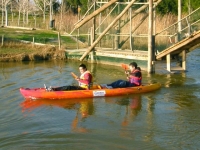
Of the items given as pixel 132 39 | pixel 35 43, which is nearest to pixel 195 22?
pixel 132 39

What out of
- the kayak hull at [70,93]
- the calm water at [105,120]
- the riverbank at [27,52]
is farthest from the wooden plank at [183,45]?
the riverbank at [27,52]

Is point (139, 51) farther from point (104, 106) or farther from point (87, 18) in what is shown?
point (104, 106)

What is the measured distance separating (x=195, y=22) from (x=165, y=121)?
28.0 feet

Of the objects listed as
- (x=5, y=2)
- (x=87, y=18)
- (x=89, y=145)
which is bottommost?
(x=89, y=145)

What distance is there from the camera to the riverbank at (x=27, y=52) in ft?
87.2

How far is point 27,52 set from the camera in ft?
90.6

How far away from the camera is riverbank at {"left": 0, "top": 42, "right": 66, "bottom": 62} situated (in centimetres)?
2659

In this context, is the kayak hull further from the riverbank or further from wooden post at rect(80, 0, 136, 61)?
the riverbank

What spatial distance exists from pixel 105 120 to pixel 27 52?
1615 centimetres

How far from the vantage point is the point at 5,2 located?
4675 cm

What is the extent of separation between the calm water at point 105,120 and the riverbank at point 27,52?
750cm

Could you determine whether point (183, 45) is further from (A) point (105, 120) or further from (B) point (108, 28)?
(A) point (105, 120)

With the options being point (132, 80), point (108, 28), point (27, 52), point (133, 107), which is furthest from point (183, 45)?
point (27, 52)

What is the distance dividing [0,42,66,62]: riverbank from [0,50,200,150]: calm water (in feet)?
24.6
